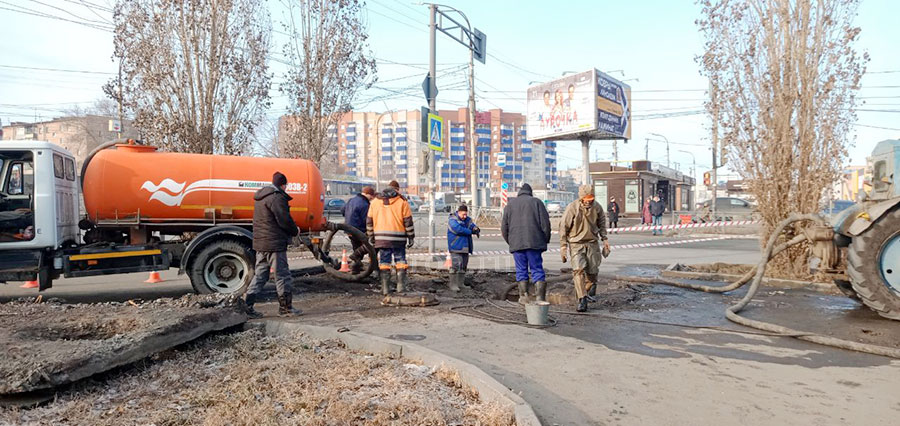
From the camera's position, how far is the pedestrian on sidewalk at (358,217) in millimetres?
10422

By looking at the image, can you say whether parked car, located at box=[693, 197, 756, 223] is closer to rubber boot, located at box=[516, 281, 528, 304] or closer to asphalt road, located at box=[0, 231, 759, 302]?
asphalt road, located at box=[0, 231, 759, 302]

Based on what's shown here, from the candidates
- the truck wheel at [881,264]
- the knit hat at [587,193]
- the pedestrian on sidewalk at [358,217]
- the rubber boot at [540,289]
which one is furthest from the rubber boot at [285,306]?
the truck wheel at [881,264]

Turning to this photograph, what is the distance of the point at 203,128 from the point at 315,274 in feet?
24.9

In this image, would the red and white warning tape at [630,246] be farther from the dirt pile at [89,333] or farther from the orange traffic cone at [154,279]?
the dirt pile at [89,333]

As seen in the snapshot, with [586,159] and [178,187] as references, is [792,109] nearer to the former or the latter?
[178,187]

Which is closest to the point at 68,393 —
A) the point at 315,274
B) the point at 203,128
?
the point at 315,274

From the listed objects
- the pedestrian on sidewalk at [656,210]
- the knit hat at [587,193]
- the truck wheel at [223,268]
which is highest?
the knit hat at [587,193]

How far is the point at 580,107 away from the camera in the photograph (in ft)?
101

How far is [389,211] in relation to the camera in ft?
27.6

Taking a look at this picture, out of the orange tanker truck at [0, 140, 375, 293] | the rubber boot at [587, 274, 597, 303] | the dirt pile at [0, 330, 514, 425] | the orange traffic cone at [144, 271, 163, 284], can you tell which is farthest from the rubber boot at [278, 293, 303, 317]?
the orange traffic cone at [144, 271, 163, 284]

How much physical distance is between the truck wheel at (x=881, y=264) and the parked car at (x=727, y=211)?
72.2 feet

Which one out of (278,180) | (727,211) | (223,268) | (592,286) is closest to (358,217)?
(223,268)

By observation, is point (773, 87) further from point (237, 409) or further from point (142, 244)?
point (142, 244)

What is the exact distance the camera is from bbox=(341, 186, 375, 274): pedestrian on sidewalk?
10.4 meters
